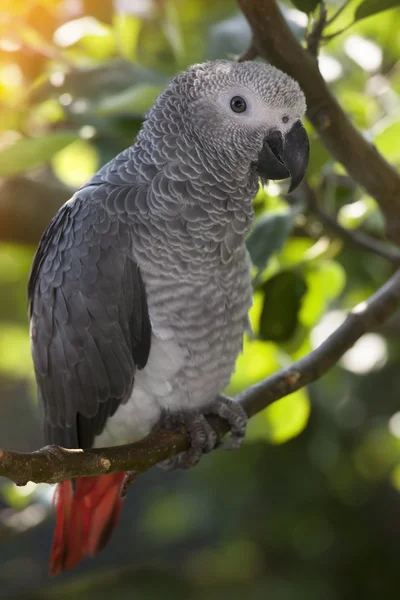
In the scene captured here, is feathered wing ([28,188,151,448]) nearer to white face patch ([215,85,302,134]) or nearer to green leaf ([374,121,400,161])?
white face patch ([215,85,302,134])

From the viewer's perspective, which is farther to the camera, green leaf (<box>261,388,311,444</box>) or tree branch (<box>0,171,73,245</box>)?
tree branch (<box>0,171,73,245</box>)

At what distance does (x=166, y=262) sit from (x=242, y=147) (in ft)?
0.63

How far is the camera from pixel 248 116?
94 centimetres

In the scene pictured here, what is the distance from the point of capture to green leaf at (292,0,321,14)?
2.86 ft

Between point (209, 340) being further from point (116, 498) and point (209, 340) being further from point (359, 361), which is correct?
point (359, 361)

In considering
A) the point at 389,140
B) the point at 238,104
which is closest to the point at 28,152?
the point at 238,104

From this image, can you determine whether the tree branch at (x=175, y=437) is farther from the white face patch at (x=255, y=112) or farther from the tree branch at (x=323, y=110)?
the white face patch at (x=255, y=112)

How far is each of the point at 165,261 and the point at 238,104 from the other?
241 millimetres

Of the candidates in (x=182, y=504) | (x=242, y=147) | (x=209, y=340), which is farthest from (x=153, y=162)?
(x=182, y=504)

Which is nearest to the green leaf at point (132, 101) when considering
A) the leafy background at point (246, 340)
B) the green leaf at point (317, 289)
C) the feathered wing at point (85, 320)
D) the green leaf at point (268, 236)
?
the leafy background at point (246, 340)

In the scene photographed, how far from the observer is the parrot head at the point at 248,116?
2.92 ft

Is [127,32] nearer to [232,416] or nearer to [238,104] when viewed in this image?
[238,104]

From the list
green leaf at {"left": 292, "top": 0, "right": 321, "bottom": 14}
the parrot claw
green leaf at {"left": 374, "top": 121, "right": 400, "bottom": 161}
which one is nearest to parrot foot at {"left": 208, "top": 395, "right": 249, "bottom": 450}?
the parrot claw

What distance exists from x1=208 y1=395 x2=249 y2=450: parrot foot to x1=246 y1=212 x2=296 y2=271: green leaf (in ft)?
0.72
